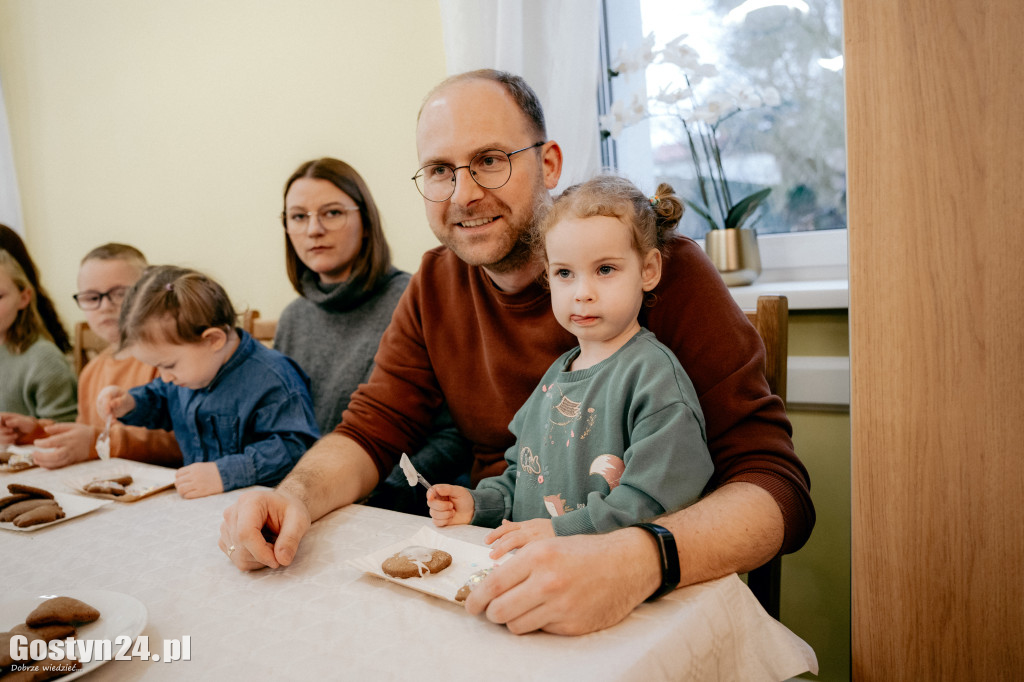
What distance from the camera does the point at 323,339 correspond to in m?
1.97

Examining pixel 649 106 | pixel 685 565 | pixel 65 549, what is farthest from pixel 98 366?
pixel 685 565

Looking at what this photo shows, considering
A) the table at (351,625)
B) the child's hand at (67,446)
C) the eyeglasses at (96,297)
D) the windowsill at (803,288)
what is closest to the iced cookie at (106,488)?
the table at (351,625)

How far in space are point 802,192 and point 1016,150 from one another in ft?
3.21

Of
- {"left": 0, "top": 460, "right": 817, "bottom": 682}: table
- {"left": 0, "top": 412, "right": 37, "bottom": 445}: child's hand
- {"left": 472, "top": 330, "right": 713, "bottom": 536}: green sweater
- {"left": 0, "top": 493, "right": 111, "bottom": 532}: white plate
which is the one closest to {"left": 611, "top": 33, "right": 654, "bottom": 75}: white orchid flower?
{"left": 472, "top": 330, "right": 713, "bottom": 536}: green sweater

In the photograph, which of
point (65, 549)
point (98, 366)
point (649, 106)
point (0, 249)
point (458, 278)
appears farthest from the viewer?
point (0, 249)

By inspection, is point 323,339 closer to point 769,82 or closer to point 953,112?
point 769,82

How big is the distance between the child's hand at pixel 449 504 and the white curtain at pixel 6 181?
3436 mm

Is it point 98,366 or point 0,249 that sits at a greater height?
point 0,249

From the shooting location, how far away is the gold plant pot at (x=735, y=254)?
1.59 meters

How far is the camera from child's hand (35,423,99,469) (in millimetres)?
1509

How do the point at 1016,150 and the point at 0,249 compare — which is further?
the point at 0,249

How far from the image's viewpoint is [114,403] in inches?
64.4

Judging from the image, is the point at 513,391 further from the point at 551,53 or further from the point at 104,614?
the point at 551,53

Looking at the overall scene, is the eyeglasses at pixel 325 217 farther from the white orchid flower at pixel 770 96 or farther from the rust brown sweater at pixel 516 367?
the white orchid flower at pixel 770 96
